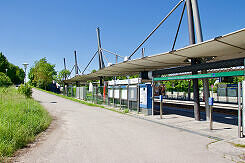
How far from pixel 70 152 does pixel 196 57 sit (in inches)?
313

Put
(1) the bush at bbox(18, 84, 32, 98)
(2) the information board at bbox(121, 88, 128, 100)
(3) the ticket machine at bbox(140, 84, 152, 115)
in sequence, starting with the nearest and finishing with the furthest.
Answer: (3) the ticket machine at bbox(140, 84, 152, 115) → (2) the information board at bbox(121, 88, 128, 100) → (1) the bush at bbox(18, 84, 32, 98)

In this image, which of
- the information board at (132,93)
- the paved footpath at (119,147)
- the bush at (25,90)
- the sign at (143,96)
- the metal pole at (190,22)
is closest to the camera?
the paved footpath at (119,147)

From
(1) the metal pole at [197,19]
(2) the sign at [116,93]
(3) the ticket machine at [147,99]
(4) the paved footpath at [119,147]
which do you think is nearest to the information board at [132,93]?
(3) the ticket machine at [147,99]

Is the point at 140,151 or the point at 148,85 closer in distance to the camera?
the point at 140,151

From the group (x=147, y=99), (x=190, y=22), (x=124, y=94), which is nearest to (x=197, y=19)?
(x=190, y=22)

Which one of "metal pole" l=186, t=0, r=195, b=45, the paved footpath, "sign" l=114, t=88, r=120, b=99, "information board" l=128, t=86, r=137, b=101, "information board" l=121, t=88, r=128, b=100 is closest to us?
the paved footpath

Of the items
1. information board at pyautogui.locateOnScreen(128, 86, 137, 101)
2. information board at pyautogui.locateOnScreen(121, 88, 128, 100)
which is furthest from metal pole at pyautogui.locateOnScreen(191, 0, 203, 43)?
information board at pyautogui.locateOnScreen(121, 88, 128, 100)

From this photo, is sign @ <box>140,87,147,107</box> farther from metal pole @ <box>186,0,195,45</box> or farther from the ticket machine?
metal pole @ <box>186,0,195,45</box>

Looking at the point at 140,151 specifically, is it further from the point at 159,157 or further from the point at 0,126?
the point at 0,126

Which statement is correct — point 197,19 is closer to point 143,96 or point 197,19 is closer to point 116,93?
point 143,96

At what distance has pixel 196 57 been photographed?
1007cm

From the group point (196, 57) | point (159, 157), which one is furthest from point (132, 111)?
point (159, 157)

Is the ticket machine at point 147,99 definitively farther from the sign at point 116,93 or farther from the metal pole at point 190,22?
the metal pole at point 190,22

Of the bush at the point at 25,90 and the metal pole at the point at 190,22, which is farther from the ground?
the metal pole at the point at 190,22
